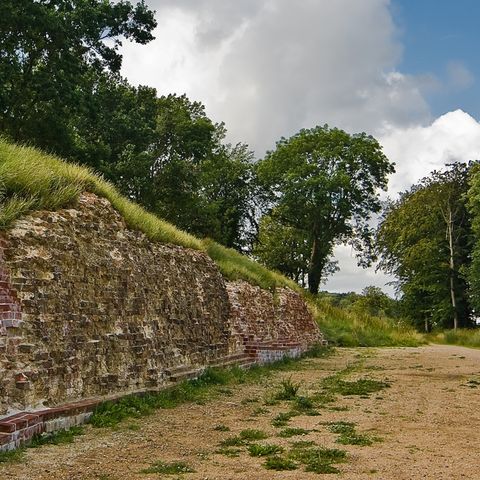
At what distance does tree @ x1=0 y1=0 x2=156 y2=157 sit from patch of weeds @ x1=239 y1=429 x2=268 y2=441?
1714 cm

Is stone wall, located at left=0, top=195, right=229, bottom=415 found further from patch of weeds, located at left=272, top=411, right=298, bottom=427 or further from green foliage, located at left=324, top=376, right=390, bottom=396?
green foliage, located at left=324, top=376, right=390, bottom=396

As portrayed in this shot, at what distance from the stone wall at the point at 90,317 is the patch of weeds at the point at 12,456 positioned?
0.38 ft

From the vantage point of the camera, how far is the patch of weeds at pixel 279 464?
18.4ft

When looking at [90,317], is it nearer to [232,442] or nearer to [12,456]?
[232,442]

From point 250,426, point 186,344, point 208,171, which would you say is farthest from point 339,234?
point 250,426

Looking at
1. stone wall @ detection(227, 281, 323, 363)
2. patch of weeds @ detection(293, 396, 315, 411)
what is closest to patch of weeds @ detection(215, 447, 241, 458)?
patch of weeds @ detection(293, 396, 315, 411)

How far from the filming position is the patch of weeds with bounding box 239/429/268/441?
7085 millimetres

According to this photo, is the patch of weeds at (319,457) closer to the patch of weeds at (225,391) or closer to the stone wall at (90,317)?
the stone wall at (90,317)

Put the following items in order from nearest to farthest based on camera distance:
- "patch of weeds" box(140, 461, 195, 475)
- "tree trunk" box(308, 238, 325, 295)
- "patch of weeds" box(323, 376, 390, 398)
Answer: "patch of weeds" box(140, 461, 195, 475) < "patch of weeds" box(323, 376, 390, 398) < "tree trunk" box(308, 238, 325, 295)

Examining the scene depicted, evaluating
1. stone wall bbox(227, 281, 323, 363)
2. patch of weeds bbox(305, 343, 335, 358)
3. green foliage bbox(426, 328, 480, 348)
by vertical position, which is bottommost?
patch of weeds bbox(305, 343, 335, 358)

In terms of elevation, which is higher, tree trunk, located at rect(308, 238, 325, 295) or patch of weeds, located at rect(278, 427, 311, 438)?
tree trunk, located at rect(308, 238, 325, 295)

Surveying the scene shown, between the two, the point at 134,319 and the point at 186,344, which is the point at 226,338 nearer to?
the point at 186,344

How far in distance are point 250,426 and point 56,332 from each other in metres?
2.84

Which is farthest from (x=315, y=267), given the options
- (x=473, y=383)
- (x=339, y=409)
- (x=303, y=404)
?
(x=339, y=409)
